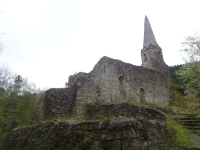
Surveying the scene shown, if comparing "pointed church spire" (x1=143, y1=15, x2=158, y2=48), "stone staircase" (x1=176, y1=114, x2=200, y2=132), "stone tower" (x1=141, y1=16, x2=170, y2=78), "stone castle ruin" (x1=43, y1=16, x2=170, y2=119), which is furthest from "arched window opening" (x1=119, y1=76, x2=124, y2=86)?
"pointed church spire" (x1=143, y1=15, x2=158, y2=48)

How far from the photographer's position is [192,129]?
820 centimetres

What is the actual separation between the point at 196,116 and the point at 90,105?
286 inches

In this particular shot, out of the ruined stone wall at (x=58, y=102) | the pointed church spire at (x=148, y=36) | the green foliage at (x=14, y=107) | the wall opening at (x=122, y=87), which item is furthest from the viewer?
the pointed church spire at (x=148, y=36)

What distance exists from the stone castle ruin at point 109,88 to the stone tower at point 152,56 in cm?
268

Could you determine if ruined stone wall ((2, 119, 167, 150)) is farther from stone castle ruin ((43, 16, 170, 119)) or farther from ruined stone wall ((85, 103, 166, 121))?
stone castle ruin ((43, 16, 170, 119))

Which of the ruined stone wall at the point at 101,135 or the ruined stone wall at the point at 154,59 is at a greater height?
the ruined stone wall at the point at 154,59

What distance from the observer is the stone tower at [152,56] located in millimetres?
21562

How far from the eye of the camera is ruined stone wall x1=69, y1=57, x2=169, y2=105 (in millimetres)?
11127

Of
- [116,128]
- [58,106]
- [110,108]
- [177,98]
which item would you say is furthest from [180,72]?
[116,128]

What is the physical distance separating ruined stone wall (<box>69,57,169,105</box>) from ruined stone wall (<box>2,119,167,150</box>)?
4796 millimetres

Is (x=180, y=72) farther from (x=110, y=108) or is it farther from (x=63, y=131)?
(x=63, y=131)

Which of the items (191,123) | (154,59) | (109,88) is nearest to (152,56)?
(154,59)

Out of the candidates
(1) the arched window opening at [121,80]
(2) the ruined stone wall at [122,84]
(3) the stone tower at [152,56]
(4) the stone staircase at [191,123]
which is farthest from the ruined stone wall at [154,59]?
(4) the stone staircase at [191,123]

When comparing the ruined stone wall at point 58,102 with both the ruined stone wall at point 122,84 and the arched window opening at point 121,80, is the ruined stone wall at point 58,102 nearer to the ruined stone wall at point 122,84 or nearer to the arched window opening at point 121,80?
the ruined stone wall at point 122,84
